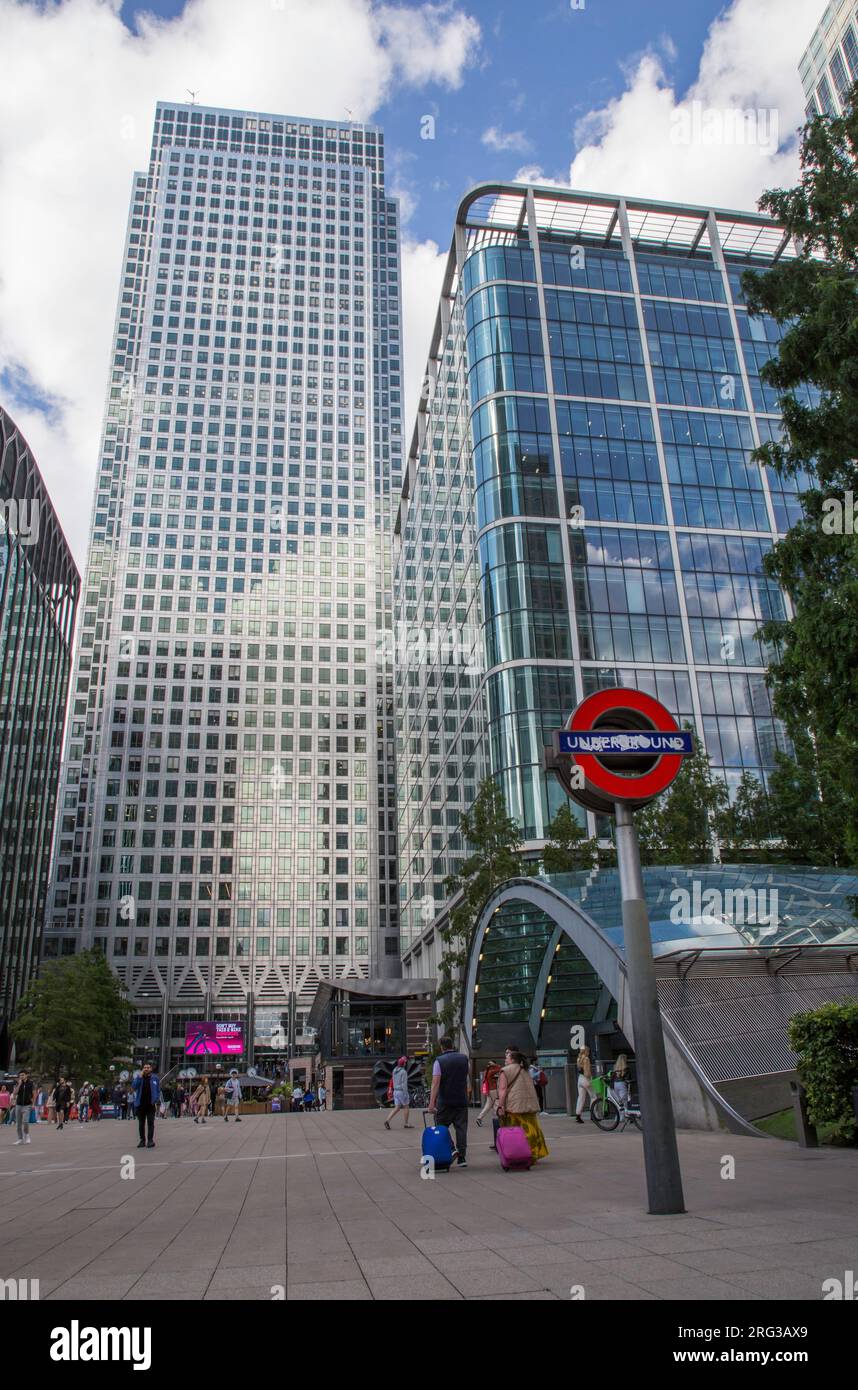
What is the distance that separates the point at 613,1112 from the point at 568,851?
18.6m

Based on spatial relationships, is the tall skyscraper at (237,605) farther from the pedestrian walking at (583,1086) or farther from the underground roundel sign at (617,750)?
the underground roundel sign at (617,750)

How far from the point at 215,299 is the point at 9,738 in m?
74.4

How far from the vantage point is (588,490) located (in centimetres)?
6125

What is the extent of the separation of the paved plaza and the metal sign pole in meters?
0.31

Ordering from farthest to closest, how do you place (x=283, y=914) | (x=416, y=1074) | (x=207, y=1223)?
(x=283, y=914) < (x=416, y=1074) < (x=207, y=1223)

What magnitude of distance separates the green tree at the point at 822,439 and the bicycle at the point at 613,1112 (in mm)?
7245

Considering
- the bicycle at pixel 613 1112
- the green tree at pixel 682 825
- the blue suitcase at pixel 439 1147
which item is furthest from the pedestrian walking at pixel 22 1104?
the green tree at pixel 682 825

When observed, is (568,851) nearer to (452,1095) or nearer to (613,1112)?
(613,1112)

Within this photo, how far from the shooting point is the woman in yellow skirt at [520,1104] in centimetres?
1361

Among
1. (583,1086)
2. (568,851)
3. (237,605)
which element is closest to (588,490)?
(568,851)

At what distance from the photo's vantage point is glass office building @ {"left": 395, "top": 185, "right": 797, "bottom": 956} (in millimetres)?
57125

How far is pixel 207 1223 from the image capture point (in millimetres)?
9508
